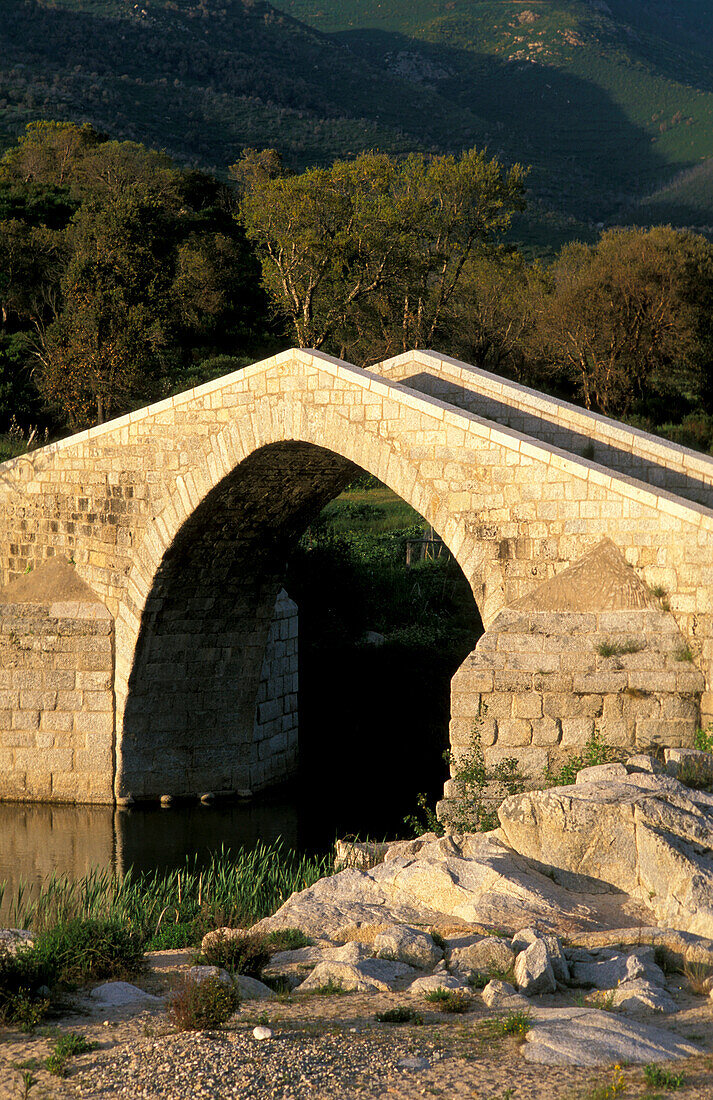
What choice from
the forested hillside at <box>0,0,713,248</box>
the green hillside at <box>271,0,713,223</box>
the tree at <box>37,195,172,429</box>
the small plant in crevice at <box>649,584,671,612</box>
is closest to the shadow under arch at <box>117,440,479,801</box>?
the small plant in crevice at <box>649,584,671,612</box>

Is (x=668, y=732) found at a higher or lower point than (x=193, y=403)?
lower

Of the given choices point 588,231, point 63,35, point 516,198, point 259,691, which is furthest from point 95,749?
point 63,35

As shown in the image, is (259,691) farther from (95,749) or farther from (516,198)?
(516,198)

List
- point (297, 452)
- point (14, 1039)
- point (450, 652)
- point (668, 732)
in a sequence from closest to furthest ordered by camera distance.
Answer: point (14, 1039), point (668, 732), point (297, 452), point (450, 652)

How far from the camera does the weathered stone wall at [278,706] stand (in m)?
14.4

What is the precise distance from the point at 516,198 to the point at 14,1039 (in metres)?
30.6

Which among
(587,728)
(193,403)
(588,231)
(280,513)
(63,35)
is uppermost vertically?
(63,35)

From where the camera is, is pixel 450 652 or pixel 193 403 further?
pixel 450 652

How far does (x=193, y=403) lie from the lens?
1154 cm

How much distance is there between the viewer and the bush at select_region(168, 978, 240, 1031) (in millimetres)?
4383

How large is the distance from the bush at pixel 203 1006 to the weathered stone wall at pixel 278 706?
9.75 m

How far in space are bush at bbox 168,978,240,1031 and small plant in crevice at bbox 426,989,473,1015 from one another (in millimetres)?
792

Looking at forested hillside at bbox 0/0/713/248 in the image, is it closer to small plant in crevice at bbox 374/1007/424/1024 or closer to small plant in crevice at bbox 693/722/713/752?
small plant in crevice at bbox 693/722/713/752

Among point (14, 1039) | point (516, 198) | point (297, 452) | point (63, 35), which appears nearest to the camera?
point (14, 1039)
